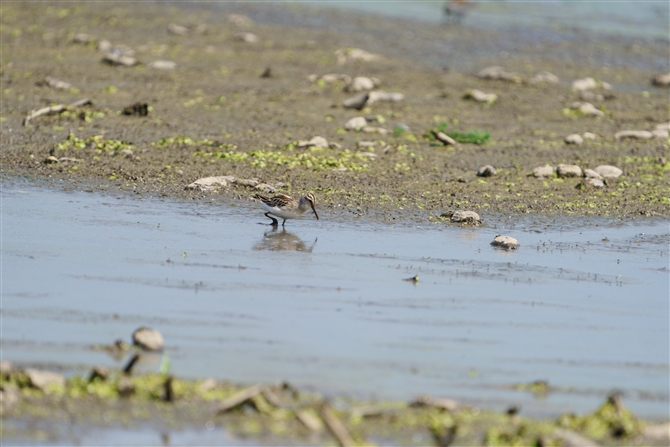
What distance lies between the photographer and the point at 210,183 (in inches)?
530

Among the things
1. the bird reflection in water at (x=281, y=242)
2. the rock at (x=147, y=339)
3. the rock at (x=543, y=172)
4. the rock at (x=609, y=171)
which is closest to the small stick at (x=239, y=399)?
the rock at (x=147, y=339)

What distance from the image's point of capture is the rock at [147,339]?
24.0ft

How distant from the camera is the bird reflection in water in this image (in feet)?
36.0

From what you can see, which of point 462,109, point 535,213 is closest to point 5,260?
point 535,213

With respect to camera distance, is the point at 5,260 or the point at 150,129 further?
the point at 150,129

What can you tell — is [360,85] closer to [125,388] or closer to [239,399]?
[125,388]

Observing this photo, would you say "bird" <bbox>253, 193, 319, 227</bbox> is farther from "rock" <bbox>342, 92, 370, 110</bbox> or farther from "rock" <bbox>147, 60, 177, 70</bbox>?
"rock" <bbox>147, 60, 177, 70</bbox>

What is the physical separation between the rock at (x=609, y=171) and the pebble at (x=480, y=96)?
4989mm

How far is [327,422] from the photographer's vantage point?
5570 mm


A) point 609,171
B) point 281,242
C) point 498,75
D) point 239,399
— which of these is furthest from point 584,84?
point 239,399

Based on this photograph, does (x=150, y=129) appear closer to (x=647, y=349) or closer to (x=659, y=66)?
(x=647, y=349)

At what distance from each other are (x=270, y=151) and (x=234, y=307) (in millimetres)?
7107

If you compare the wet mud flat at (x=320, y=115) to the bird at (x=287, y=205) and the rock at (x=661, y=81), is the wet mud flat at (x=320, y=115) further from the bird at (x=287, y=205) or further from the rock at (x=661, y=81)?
the bird at (x=287, y=205)

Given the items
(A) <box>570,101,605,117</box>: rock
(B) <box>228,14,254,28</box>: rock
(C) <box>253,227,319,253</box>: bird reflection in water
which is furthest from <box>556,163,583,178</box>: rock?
(B) <box>228,14,254,28</box>: rock
